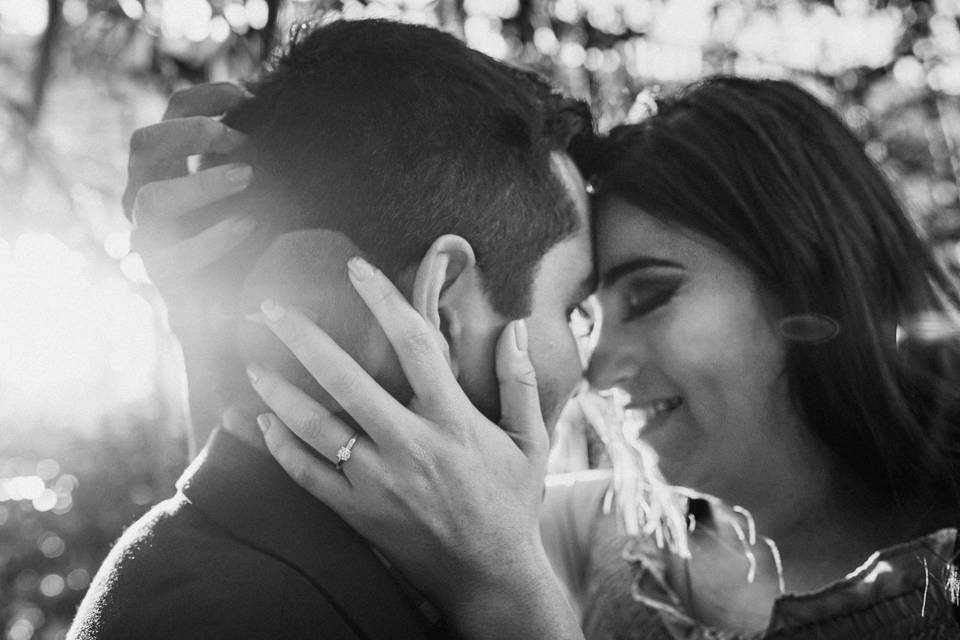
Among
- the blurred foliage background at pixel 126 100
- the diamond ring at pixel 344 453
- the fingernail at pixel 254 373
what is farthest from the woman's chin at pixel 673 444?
the blurred foliage background at pixel 126 100

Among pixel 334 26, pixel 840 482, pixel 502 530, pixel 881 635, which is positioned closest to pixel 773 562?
pixel 840 482

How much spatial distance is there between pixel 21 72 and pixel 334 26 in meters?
4.02

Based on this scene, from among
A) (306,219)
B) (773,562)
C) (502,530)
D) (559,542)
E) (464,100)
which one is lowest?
(559,542)

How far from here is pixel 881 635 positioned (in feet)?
6.81

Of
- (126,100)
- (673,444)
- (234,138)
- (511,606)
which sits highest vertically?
(234,138)

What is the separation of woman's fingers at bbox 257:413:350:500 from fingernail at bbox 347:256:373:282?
0.32 meters

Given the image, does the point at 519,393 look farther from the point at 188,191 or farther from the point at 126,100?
the point at 126,100

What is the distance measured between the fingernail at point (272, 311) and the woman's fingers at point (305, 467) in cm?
21

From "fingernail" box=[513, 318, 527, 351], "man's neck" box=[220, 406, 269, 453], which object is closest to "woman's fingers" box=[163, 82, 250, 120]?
"man's neck" box=[220, 406, 269, 453]

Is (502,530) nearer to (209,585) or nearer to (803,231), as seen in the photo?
(209,585)

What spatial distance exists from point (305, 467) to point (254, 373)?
0.69ft

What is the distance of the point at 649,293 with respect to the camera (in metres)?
2.38

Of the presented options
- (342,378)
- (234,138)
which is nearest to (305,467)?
(342,378)

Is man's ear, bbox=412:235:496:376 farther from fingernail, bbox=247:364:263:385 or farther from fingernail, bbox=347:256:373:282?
fingernail, bbox=247:364:263:385
